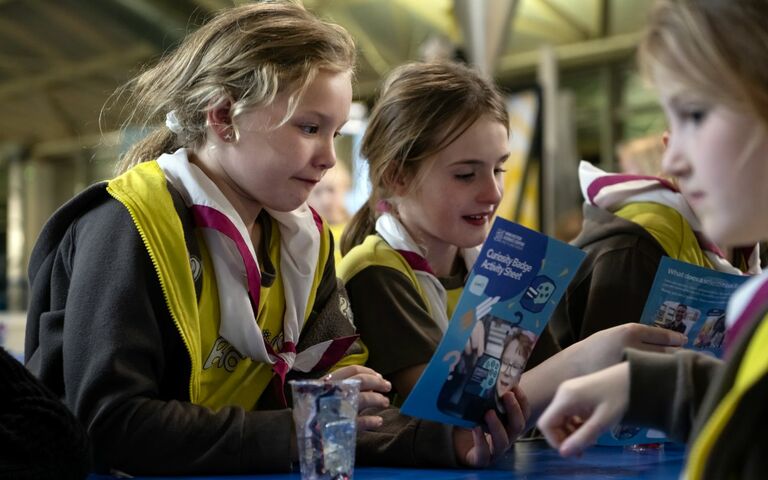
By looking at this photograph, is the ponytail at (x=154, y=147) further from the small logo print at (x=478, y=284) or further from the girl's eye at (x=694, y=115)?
the girl's eye at (x=694, y=115)

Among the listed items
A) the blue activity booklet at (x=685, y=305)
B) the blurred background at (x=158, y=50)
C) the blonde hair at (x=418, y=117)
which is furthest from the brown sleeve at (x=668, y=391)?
the blurred background at (x=158, y=50)

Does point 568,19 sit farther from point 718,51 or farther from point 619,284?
point 718,51

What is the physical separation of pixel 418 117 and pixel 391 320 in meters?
0.42

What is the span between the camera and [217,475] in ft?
4.09

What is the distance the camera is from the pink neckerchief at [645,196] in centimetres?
179

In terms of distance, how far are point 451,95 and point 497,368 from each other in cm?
71

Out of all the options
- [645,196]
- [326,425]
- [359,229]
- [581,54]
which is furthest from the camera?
[581,54]

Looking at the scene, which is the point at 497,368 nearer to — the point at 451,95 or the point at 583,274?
the point at 583,274

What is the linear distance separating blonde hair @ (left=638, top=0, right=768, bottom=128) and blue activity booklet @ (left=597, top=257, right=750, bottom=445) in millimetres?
592

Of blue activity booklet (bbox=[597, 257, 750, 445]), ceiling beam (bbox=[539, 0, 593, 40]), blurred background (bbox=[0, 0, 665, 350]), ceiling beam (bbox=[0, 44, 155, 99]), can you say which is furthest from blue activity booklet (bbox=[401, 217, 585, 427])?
ceiling beam (bbox=[539, 0, 593, 40])

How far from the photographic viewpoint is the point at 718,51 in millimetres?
850

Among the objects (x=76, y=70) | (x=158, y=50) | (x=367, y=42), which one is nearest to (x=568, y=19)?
(x=367, y=42)

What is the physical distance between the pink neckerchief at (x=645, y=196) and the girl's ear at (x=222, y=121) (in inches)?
31.3

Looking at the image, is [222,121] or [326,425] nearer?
[326,425]
